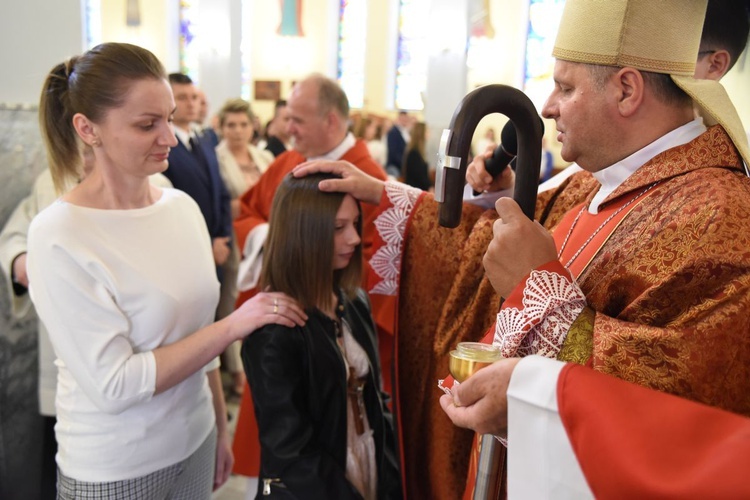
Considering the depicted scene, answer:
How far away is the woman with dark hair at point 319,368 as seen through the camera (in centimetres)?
171

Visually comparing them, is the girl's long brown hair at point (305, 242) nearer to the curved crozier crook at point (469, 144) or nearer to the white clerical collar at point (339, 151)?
the curved crozier crook at point (469, 144)

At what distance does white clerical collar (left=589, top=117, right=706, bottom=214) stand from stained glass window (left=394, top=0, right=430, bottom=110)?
46.2ft

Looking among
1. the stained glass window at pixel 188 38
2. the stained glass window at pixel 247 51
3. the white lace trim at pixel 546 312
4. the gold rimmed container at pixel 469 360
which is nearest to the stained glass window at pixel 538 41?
the stained glass window at pixel 247 51

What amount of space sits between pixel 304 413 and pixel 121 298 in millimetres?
581

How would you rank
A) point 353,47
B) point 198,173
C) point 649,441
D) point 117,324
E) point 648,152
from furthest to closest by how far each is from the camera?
point 353,47 → point 198,173 → point 117,324 → point 648,152 → point 649,441

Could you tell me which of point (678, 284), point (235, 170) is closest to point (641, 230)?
point (678, 284)

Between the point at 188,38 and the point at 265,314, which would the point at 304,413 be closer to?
the point at 265,314

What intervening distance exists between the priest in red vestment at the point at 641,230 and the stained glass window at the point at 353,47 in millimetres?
14743

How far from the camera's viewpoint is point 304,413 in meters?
1.79

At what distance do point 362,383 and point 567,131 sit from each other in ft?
3.36

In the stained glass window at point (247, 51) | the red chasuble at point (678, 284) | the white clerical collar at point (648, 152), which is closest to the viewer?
the red chasuble at point (678, 284)

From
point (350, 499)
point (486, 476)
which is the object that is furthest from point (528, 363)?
point (350, 499)

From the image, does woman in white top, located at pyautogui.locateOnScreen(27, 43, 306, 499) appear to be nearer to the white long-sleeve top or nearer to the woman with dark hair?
the white long-sleeve top

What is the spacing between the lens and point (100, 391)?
1600mm
